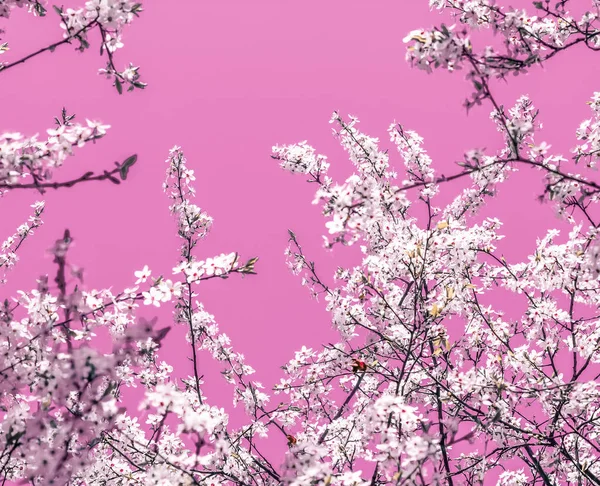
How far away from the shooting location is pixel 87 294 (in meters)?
4.29

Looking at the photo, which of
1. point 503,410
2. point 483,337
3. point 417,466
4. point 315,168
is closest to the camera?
point 417,466

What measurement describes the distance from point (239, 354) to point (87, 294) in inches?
200

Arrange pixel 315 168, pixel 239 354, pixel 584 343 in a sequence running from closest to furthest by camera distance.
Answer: pixel 584 343
pixel 315 168
pixel 239 354

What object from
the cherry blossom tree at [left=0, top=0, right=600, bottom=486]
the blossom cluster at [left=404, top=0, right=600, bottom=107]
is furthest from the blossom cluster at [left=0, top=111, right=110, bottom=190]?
the blossom cluster at [left=404, top=0, right=600, bottom=107]

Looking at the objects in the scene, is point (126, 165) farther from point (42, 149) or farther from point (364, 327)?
point (364, 327)

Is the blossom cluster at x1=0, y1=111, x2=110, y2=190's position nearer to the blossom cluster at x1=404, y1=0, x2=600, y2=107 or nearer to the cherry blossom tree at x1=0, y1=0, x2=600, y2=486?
the cherry blossom tree at x1=0, y1=0, x2=600, y2=486

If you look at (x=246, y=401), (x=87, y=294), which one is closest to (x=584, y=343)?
(x=246, y=401)

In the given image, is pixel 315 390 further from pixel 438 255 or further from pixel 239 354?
pixel 438 255

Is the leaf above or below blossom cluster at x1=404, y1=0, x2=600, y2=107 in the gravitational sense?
below

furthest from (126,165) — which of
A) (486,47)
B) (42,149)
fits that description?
(486,47)

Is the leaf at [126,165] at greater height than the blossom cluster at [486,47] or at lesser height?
lesser

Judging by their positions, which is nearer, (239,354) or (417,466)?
(417,466)

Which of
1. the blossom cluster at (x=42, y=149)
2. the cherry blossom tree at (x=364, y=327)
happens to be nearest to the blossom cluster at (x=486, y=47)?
the cherry blossom tree at (x=364, y=327)

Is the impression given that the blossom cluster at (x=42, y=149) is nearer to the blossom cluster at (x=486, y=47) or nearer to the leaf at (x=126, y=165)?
the leaf at (x=126, y=165)
